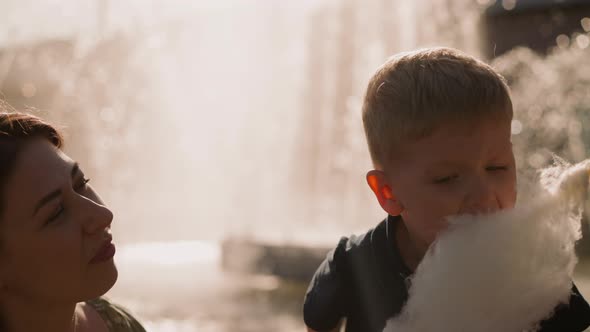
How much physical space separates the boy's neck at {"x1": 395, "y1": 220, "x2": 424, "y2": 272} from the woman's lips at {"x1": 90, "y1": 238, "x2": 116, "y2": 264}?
0.92m

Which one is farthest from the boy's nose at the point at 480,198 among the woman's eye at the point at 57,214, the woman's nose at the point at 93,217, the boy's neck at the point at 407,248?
the woman's eye at the point at 57,214

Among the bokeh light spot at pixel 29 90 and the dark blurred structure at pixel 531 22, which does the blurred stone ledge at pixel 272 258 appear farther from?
the bokeh light spot at pixel 29 90

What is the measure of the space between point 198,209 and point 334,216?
170 inches

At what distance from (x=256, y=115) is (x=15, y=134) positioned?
37.8 ft

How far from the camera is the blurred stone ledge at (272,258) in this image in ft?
24.2

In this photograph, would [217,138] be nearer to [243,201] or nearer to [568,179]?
[243,201]

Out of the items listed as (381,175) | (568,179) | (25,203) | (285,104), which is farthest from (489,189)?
(285,104)

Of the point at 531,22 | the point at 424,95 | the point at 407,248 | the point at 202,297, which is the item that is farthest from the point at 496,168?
the point at 531,22

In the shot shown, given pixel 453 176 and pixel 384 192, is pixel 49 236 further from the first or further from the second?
pixel 453 176

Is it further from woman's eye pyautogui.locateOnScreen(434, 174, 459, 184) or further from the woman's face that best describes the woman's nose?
woman's eye pyautogui.locateOnScreen(434, 174, 459, 184)

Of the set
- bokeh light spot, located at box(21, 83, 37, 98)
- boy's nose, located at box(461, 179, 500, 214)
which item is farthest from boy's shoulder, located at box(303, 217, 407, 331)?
bokeh light spot, located at box(21, 83, 37, 98)

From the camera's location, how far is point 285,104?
1401cm

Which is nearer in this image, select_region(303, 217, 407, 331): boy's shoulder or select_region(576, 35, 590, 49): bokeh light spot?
select_region(303, 217, 407, 331): boy's shoulder

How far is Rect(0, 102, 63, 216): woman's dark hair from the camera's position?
1894 mm
